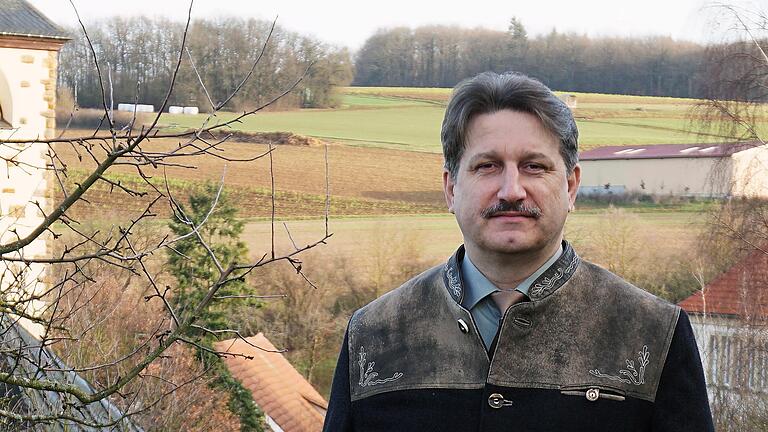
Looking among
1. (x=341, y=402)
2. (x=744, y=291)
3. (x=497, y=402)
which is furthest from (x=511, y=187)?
(x=744, y=291)

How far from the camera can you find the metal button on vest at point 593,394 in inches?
92.0

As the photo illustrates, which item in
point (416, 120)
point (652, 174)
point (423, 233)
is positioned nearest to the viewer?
point (652, 174)

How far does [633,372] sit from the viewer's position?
2348mm

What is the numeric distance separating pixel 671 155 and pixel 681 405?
3987 centimetres

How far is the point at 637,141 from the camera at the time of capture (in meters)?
48.0

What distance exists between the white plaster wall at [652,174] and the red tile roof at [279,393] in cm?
1430

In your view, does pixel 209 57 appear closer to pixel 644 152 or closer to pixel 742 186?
pixel 644 152

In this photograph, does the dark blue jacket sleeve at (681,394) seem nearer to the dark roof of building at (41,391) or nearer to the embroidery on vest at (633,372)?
the embroidery on vest at (633,372)

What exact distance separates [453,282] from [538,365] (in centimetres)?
26

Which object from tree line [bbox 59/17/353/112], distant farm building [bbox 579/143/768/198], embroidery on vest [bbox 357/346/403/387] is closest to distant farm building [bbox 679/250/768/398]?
distant farm building [bbox 579/143/768/198]

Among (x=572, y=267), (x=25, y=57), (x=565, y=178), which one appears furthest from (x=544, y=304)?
(x=25, y=57)

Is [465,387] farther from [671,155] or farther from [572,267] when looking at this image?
[671,155]

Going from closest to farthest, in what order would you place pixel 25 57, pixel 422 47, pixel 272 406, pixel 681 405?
pixel 681 405 → pixel 25 57 → pixel 272 406 → pixel 422 47

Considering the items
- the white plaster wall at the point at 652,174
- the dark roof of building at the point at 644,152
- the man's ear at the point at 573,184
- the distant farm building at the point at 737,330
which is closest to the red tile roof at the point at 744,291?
the distant farm building at the point at 737,330
